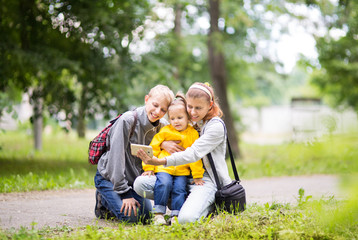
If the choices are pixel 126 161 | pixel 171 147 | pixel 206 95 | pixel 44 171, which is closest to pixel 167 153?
pixel 171 147

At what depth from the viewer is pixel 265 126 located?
4128 centimetres

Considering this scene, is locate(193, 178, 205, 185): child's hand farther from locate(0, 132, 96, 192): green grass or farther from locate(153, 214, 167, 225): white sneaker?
locate(0, 132, 96, 192): green grass

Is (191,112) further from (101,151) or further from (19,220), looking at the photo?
(19,220)

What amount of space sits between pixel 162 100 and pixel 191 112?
0.32 metres

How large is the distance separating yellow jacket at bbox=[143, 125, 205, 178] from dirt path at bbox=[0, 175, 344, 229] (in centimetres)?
84

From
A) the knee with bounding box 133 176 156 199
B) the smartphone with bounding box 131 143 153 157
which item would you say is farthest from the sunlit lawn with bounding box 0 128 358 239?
the smartphone with bounding box 131 143 153 157

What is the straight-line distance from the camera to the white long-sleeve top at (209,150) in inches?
148

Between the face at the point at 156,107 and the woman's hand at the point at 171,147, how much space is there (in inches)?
11.5

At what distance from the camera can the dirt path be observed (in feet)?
13.8

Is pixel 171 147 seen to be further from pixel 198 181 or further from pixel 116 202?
pixel 116 202

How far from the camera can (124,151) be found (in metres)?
4.10

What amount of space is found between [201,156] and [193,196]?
397 mm

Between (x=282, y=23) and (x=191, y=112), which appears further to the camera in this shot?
(x=282, y=23)

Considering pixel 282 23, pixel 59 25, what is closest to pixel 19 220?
pixel 59 25
